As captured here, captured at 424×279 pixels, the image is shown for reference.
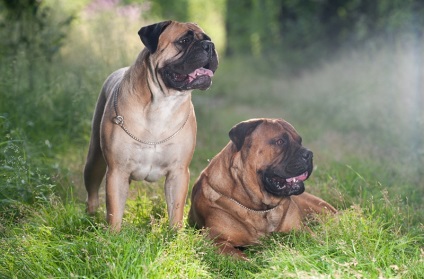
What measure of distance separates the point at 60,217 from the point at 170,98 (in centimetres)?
109

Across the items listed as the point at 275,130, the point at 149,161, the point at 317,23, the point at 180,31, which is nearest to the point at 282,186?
the point at 275,130

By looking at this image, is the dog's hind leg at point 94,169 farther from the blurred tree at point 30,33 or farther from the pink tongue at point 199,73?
the blurred tree at point 30,33

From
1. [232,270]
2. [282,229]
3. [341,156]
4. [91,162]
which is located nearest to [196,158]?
[341,156]

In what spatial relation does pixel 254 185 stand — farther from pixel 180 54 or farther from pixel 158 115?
pixel 180 54

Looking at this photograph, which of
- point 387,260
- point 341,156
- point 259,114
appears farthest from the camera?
point 259,114

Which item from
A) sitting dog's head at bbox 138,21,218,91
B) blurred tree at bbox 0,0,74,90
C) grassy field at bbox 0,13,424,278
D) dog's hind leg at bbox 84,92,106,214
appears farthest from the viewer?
blurred tree at bbox 0,0,74,90

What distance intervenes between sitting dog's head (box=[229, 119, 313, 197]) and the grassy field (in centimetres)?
35

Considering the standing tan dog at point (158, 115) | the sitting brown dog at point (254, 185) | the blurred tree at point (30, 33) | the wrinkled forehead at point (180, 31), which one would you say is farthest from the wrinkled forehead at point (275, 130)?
the blurred tree at point (30, 33)

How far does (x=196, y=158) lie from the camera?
7605 mm

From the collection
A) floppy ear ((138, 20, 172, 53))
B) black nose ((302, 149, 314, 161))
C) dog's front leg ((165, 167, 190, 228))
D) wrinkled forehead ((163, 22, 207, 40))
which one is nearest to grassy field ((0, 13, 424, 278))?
dog's front leg ((165, 167, 190, 228))

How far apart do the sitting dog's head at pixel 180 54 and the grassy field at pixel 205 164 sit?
3.22ft

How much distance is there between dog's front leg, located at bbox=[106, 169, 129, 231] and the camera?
16.4ft

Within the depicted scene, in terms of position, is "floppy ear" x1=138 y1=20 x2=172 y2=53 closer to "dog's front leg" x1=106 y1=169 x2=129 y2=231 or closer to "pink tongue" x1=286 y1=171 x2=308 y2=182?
"dog's front leg" x1=106 y1=169 x2=129 y2=231

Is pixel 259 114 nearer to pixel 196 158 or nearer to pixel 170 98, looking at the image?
pixel 196 158
